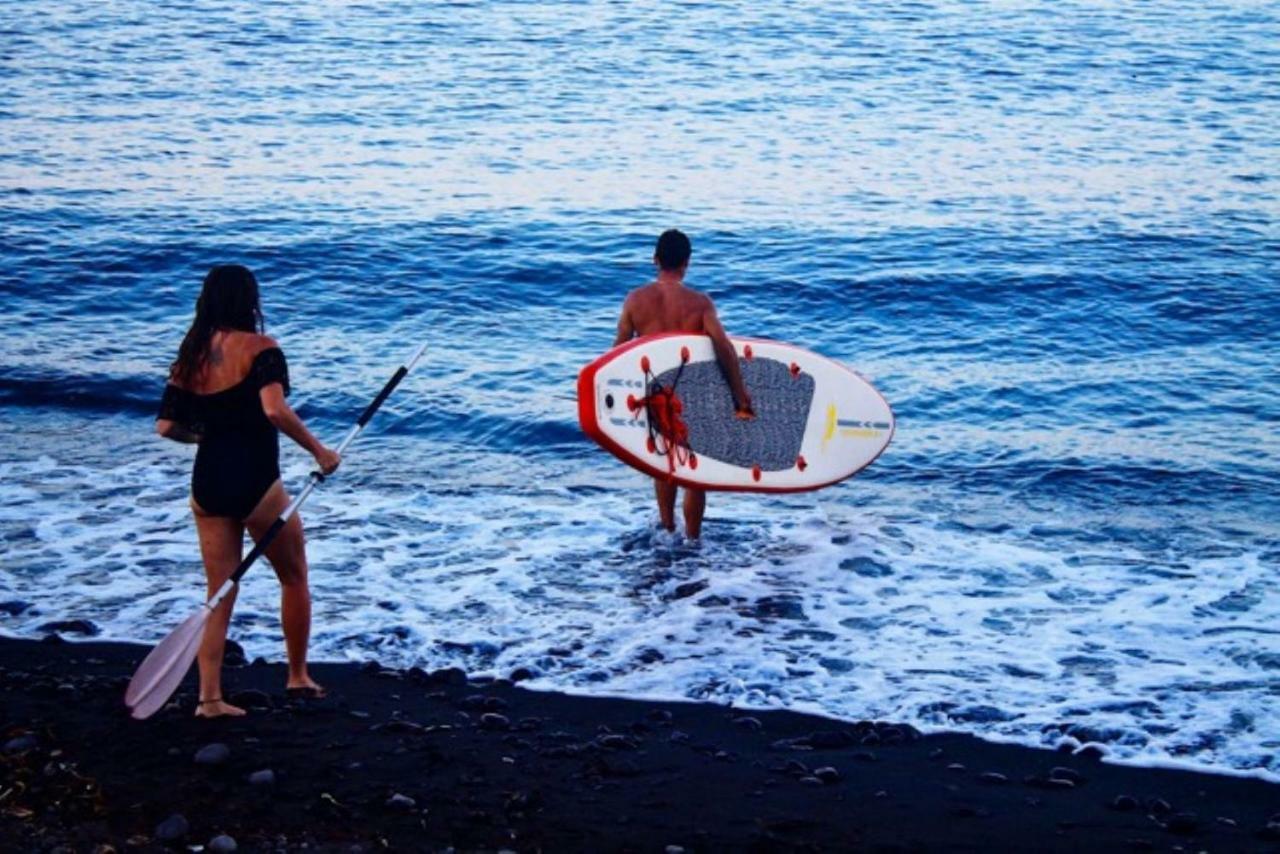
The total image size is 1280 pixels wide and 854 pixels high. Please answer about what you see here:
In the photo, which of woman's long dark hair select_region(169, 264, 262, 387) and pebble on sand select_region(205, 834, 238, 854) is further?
woman's long dark hair select_region(169, 264, 262, 387)

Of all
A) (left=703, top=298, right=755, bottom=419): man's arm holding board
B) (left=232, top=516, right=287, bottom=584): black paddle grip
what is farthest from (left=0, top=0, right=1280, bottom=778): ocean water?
(left=232, top=516, right=287, bottom=584): black paddle grip

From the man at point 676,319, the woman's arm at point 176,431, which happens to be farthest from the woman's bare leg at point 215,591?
the man at point 676,319

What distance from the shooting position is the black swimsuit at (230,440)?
627 cm

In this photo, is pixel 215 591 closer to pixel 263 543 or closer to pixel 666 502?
pixel 263 543

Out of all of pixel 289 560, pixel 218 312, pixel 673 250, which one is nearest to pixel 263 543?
pixel 289 560

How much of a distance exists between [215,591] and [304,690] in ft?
2.39

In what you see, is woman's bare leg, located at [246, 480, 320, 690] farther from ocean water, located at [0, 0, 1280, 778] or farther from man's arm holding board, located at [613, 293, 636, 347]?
man's arm holding board, located at [613, 293, 636, 347]

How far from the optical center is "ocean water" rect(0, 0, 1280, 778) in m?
8.29

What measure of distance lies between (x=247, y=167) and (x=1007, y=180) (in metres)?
9.71

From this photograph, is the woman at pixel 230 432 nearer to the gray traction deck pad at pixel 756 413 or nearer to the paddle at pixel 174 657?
the paddle at pixel 174 657

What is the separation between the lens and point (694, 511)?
384 inches

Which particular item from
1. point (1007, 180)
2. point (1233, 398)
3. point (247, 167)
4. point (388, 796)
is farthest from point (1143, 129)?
point (388, 796)

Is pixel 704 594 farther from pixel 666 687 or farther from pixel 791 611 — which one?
pixel 666 687

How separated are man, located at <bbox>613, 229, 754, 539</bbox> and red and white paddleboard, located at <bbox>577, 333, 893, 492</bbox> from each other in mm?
79
